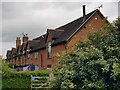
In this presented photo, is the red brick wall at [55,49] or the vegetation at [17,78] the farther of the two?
the red brick wall at [55,49]

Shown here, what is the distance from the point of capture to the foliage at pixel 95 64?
11633 millimetres

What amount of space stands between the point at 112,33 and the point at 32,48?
3924cm

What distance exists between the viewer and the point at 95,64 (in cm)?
1187

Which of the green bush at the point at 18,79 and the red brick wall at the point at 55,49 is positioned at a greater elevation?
the red brick wall at the point at 55,49

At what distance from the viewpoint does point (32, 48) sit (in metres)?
51.1

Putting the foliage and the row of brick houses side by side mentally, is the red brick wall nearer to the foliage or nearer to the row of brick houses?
the row of brick houses

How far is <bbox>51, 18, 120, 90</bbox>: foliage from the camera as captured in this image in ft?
38.2

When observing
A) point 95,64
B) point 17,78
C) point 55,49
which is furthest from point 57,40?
point 95,64

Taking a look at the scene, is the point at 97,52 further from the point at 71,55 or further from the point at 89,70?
the point at 71,55

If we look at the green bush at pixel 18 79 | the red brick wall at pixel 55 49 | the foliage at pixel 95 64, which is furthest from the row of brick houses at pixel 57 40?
the foliage at pixel 95 64

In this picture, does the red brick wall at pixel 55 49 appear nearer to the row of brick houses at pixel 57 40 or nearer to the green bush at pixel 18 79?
the row of brick houses at pixel 57 40

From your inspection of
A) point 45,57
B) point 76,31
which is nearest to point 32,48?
point 45,57

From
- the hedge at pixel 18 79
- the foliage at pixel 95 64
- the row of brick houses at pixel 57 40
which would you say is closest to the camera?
the foliage at pixel 95 64

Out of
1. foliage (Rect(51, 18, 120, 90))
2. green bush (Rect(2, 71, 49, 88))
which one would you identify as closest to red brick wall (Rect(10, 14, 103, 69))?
green bush (Rect(2, 71, 49, 88))
